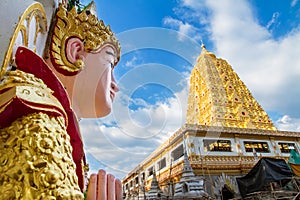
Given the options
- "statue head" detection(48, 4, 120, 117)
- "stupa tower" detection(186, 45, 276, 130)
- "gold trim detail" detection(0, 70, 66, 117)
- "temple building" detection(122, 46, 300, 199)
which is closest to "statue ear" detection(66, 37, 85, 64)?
"statue head" detection(48, 4, 120, 117)

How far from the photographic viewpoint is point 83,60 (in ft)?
4.12

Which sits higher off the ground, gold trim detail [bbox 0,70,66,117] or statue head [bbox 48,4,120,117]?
statue head [bbox 48,4,120,117]

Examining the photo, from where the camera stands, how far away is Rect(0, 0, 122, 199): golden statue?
0.52 metres

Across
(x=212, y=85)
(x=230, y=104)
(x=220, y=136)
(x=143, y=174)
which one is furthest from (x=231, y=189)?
(x=212, y=85)

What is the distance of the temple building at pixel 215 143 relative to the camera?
34.7 feet

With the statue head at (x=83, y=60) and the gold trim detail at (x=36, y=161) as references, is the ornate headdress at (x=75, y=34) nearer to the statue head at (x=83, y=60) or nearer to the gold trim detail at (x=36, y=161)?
the statue head at (x=83, y=60)

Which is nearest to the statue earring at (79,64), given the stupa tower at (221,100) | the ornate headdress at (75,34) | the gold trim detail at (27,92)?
the ornate headdress at (75,34)

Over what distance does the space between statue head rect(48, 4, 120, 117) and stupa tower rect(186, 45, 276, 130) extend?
14.9 meters

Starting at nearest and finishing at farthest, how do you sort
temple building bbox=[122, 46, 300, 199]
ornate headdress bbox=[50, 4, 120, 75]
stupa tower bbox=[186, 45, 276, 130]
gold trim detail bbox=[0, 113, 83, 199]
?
gold trim detail bbox=[0, 113, 83, 199] < ornate headdress bbox=[50, 4, 120, 75] < temple building bbox=[122, 46, 300, 199] < stupa tower bbox=[186, 45, 276, 130]

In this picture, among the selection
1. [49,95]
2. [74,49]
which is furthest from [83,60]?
[49,95]

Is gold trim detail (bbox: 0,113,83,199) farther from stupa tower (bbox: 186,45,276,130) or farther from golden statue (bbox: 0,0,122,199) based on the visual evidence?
stupa tower (bbox: 186,45,276,130)

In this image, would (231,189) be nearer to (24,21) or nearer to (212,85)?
(212,85)

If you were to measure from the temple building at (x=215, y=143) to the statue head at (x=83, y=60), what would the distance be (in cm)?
798

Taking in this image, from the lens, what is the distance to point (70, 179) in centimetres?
57
